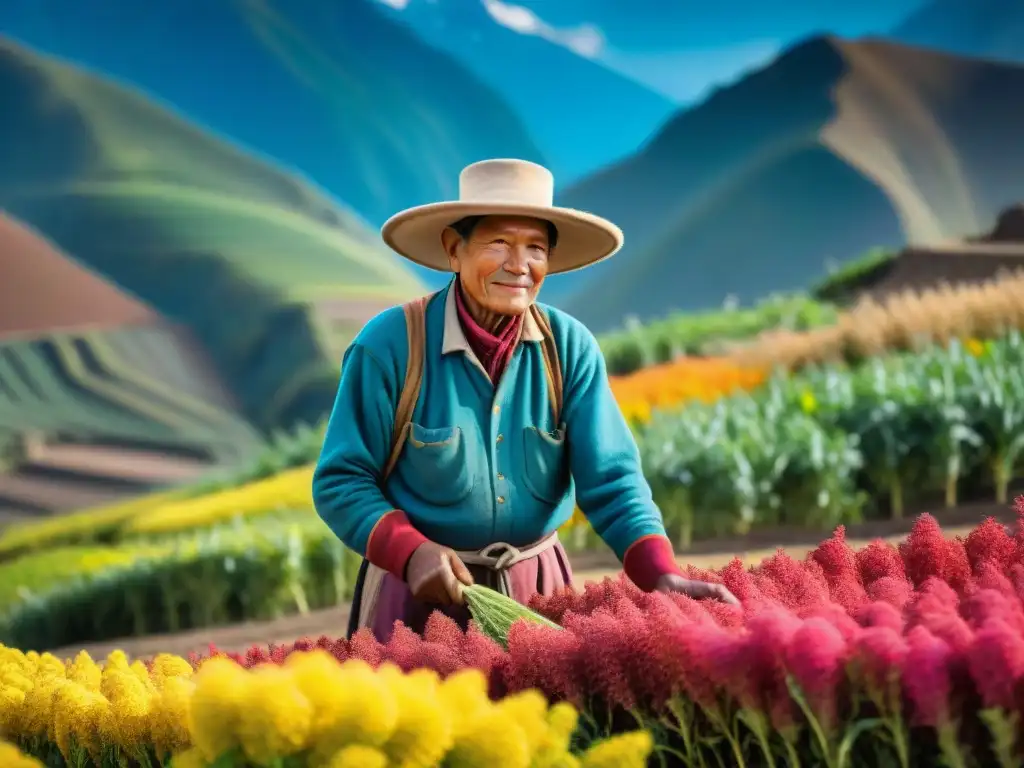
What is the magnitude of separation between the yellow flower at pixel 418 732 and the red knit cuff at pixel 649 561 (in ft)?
3.26

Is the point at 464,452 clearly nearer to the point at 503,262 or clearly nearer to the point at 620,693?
the point at 503,262

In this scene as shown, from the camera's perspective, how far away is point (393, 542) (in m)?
2.63

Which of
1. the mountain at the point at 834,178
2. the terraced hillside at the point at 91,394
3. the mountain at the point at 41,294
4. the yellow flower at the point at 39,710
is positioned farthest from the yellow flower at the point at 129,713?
the mountain at the point at 834,178

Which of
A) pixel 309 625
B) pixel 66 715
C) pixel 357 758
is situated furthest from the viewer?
pixel 309 625

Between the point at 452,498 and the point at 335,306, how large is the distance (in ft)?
67.6

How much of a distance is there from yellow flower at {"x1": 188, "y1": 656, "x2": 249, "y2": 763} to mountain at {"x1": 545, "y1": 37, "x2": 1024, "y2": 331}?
25.3m

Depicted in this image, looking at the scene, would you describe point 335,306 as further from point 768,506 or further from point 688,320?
point 768,506

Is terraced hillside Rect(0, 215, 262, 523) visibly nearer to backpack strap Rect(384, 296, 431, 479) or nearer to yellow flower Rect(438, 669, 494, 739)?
backpack strap Rect(384, 296, 431, 479)

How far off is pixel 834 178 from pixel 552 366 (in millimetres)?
25689

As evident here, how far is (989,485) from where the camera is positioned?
23.9ft

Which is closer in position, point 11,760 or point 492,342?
point 11,760

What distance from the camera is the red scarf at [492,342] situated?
110 inches

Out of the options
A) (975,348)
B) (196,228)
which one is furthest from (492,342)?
(196,228)

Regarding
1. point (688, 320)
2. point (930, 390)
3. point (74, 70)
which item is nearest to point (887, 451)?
point (930, 390)
